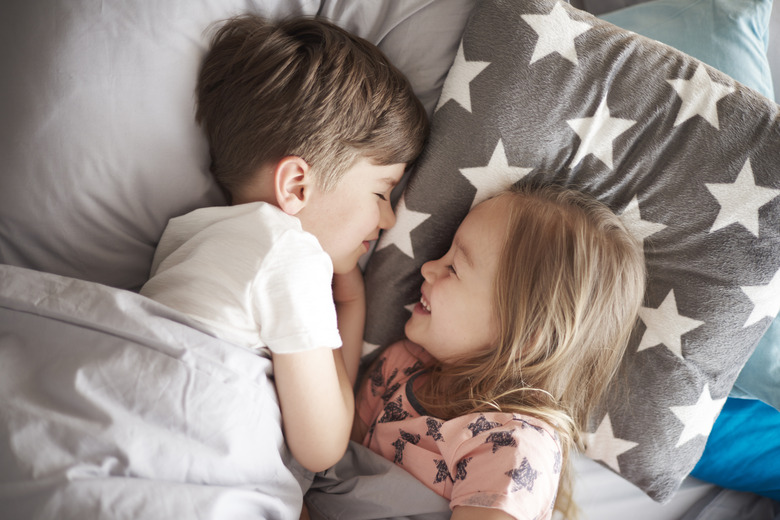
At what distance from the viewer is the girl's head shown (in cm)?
94

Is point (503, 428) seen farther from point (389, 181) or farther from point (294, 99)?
point (294, 99)

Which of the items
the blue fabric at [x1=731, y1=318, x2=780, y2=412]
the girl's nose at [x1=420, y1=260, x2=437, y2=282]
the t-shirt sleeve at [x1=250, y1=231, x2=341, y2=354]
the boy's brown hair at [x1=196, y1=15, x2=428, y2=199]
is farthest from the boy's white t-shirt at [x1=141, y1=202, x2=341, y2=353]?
the blue fabric at [x1=731, y1=318, x2=780, y2=412]

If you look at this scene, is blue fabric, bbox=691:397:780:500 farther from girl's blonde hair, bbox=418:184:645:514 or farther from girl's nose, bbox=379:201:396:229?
girl's nose, bbox=379:201:396:229

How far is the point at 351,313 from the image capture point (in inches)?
44.1

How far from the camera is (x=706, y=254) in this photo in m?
0.94

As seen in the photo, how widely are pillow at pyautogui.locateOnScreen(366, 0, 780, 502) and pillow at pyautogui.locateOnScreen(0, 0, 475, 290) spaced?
1.37ft

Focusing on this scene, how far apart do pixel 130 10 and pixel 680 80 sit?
92 centimetres

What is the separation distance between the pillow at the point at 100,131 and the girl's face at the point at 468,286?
17.6 inches

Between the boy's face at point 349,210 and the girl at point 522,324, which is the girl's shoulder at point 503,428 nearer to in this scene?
the girl at point 522,324

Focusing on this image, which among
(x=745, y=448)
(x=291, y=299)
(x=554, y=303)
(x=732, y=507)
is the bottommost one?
(x=732, y=507)

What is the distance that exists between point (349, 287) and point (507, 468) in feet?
1.53

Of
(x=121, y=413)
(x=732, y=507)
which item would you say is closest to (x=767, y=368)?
(x=732, y=507)

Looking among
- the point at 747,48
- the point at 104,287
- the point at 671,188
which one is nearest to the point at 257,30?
the point at 104,287

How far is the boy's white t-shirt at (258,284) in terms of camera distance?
79 cm
